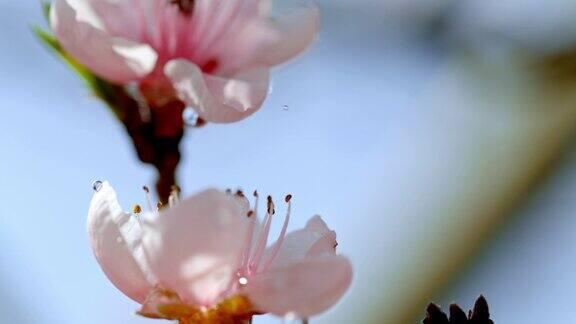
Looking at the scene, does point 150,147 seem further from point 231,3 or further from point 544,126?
point 544,126

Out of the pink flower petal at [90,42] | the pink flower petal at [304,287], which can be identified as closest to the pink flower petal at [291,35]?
the pink flower petal at [90,42]

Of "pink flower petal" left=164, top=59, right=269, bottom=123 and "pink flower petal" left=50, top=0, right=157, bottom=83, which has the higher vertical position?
"pink flower petal" left=50, top=0, right=157, bottom=83

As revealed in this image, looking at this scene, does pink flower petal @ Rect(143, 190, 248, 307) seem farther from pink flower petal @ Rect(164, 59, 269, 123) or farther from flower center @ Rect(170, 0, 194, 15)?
flower center @ Rect(170, 0, 194, 15)

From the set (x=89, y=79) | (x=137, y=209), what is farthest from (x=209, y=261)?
(x=89, y=79)

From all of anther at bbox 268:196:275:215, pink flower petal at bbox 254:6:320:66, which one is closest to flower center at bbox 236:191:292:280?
anther at bbox 268:196:275:215

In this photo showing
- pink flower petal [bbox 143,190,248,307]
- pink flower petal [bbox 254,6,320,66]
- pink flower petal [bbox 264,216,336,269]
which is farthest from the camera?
pink flower petal [bbox 254,6,320,66]

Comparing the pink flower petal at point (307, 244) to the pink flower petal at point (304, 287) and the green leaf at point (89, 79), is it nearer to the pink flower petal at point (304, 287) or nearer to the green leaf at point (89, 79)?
the pink flower petal at point (304, 287)

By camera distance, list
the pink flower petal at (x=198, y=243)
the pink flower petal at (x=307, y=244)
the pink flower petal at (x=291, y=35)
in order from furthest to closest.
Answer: the pink flower petal at (x=291, y=35)
the pink flower petal at (x=307, y=244)
the pink flower petal at (x=198, y=243)

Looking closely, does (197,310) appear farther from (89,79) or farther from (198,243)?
(89,79)

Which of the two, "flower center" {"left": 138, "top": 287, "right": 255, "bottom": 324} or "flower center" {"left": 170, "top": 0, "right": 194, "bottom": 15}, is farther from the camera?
"flower center" {"left": 170, "top": 0, "right": 194, "bottom": 15}
